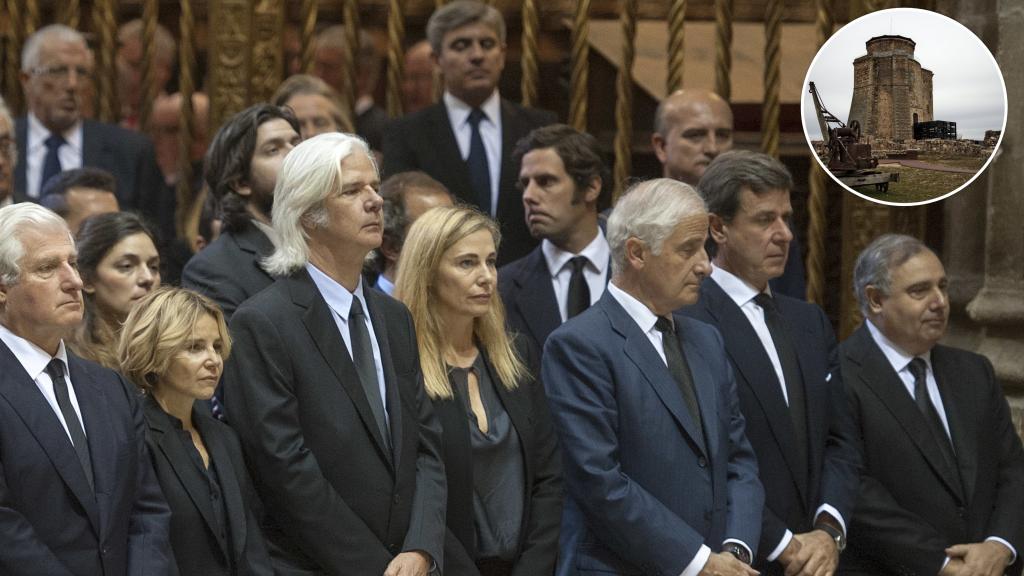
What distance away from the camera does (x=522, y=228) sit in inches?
210

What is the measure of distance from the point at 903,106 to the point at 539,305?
55.0 inches

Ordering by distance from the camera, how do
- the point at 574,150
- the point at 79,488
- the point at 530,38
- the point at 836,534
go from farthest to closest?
the point at 530,38 < the point at 574,150 < the point at 836,534 < the point at 79,488

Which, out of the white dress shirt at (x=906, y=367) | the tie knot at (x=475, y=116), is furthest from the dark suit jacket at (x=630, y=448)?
the tie knot at (x=475, y=116)

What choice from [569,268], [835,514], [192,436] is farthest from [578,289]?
[192,436]

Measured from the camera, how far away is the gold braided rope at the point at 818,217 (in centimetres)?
530

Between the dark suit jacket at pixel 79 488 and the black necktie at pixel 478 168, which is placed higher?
the black necktie at pixel 478 168

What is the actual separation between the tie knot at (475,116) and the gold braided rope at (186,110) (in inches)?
37.3

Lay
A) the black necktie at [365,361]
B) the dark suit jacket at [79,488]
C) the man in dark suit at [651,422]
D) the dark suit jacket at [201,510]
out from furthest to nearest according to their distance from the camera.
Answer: the man in dark suit at [651,422] < the black necktie at [365,361] < the dark suit jacket at [201,510] < the dark suit jacket at [79,488]

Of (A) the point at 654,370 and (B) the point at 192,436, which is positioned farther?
(A) the point at 654,370

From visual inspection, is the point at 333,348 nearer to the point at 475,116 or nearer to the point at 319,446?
the point at 319,446

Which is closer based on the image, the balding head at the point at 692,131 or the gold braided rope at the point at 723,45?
the balding head at the point at 692,131

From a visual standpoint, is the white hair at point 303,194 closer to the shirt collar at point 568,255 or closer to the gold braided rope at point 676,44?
the shirt collar at point 568,255

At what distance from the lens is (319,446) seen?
12.1 ft

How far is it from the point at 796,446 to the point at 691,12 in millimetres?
1923
